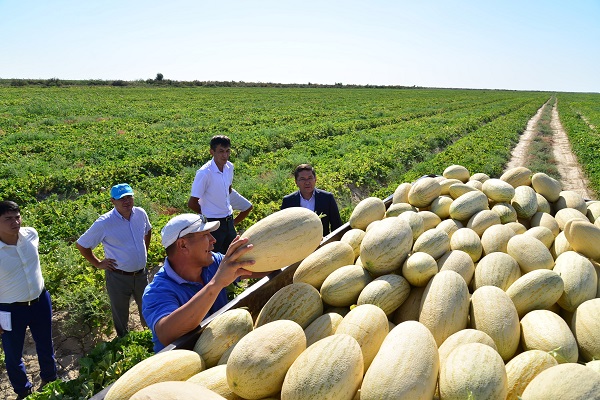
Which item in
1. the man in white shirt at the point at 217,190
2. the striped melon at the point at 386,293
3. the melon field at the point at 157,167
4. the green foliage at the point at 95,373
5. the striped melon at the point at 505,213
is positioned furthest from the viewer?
the melon field at the point at 157,167

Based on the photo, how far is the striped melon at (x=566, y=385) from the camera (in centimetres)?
157

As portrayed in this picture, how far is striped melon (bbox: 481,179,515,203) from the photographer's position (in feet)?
13.6

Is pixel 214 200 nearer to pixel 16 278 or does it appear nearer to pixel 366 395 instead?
pixel 16 278

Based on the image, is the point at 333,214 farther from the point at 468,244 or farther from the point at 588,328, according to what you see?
the point at 588,328

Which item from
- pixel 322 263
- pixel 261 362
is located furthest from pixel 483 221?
pixel 261 362

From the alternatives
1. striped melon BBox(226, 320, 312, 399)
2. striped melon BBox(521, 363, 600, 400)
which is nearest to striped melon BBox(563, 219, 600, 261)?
striped melon BBox(521, 363, 600, 400)

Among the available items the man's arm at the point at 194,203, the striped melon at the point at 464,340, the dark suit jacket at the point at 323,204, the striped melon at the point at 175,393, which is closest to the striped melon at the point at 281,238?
the striped melon at the point at 175,393

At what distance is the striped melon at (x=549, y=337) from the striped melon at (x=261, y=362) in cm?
129

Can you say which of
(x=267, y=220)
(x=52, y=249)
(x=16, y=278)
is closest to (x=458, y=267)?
(x=267, y=220)

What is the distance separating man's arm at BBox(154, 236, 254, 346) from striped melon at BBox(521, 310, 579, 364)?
5.53ft

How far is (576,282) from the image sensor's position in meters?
2.61

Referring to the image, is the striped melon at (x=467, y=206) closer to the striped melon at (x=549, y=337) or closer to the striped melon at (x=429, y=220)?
the striped melon at (x=429, y=220)

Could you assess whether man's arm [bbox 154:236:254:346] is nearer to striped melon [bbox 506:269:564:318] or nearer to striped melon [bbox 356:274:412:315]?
striped melon [bbox 356:274:412:315]

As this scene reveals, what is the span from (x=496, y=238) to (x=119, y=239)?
4.11m
